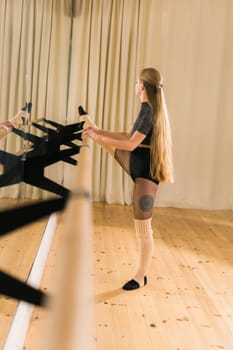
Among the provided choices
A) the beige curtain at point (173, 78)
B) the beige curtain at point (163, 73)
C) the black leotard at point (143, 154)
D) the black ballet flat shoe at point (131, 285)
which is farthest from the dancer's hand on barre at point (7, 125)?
the beige curtain at point (173, 78)

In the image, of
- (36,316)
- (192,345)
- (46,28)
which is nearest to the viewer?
(192,345)

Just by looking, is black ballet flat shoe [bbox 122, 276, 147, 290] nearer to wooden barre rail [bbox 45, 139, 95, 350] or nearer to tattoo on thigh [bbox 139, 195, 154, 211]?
tattoo on thigh [bbox 139, 195, 154, 211]

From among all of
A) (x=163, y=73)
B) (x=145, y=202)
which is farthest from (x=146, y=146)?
(x=163, y=73)

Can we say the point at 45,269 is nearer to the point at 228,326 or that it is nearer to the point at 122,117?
the point at 228,326

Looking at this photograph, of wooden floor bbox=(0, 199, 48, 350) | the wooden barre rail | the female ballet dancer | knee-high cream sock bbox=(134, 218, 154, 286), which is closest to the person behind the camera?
the wooden barre rail

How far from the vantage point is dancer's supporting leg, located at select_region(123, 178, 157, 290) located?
286cm

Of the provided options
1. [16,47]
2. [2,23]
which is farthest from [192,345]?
[16,47]

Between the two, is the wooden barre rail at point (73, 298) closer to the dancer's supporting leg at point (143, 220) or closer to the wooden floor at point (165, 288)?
the wooden floor at point (165, 288)

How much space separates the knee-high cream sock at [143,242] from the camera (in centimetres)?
293

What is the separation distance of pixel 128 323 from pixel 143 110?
1.20 meters

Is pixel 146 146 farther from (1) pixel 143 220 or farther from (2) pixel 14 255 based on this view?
(2) pixel 14 255

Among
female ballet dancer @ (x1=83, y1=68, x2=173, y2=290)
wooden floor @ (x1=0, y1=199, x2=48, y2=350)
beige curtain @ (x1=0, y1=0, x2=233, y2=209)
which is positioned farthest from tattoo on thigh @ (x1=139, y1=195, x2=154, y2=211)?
beige curtain @ (x1=0, y1=0, x2=233, y2=209)

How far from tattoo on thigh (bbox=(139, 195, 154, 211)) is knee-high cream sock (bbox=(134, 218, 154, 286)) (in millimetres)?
84

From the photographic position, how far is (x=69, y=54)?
5.05 metres
